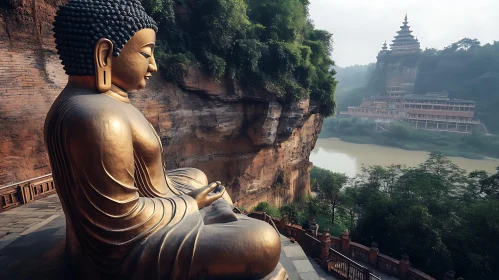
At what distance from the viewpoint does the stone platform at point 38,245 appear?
297cm

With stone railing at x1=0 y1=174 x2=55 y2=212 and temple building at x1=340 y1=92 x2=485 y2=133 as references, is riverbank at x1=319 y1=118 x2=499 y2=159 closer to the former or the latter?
temple building at x1=340 y1=92 x2=485 y2=133

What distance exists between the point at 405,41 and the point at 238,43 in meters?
45.0

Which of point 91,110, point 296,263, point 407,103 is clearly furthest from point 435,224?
point 407,103

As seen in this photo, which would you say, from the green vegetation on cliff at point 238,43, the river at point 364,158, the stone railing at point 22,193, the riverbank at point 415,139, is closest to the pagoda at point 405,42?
the riverbank at point 415,139

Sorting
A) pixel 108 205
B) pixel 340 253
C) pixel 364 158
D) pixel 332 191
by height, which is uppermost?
pixel 108 205

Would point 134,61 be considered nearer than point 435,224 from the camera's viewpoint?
Yes

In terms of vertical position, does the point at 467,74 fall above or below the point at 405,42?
below

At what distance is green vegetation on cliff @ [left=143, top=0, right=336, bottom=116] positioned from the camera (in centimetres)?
1042

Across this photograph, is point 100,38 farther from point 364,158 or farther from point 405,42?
point 405,42

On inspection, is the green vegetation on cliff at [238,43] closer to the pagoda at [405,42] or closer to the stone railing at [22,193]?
the stone railing at [22,193]

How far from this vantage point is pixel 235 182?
13.8m

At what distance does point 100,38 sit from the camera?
2.57m

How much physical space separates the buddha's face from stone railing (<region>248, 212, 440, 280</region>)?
18.2 feet

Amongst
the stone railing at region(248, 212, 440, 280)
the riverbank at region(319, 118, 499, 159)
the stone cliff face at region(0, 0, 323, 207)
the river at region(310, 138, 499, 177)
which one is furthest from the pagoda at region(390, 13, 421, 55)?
the stone railing at region(248, 212, 440, 280)
